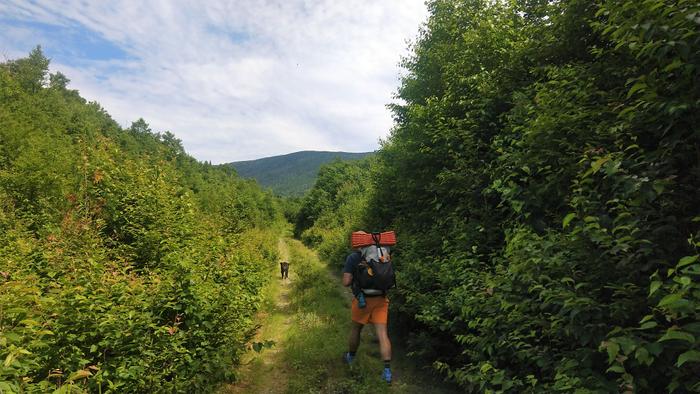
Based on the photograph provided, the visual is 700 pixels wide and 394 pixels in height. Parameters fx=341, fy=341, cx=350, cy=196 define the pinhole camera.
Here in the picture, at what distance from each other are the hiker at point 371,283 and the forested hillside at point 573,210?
89 centimetres

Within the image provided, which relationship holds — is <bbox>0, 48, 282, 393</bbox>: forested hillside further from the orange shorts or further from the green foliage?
the green foliage

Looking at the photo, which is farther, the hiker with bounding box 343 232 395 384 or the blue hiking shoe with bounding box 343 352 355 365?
the blue hiking shoe with bounding box 343 352 355 365

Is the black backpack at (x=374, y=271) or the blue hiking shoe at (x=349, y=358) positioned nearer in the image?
the black backpack at (x=374, y=271)

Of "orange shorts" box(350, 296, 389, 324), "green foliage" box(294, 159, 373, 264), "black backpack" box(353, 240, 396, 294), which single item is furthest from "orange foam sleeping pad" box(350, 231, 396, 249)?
"green foliage" box(294, 159, 373, 264)

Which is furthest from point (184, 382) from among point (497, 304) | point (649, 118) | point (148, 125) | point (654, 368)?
point (148, 125)

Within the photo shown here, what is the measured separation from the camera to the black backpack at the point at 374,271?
19.4ft

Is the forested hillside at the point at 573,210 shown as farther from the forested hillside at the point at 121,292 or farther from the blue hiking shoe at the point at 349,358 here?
the forested hillside at the point at 121,292

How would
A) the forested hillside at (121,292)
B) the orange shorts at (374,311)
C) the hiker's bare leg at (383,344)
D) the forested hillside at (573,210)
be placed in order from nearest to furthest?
the forested hillside at (573,210), the forested hillside at (121,292), the hiker's bare leg at (383,344), the orange shorts at (374,311)

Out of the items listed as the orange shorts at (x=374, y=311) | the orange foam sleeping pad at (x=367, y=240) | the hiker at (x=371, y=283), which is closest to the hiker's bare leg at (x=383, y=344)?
the hiker at (x=371, y=283)

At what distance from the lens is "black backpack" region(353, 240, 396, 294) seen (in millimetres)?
5926

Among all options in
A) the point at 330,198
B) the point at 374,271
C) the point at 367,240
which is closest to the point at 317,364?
the point at 374,271

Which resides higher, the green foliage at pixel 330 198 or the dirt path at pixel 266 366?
the green foliage at pixel 330 198

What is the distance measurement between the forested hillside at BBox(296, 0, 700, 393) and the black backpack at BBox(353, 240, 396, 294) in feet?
3.05

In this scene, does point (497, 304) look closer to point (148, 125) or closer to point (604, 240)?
point (604, 240)
